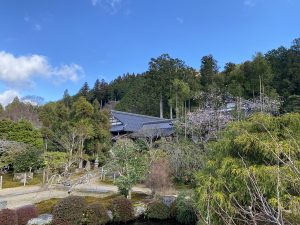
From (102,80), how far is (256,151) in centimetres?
4765

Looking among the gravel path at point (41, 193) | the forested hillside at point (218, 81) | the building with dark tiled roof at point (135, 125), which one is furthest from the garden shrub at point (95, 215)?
the forested hillside at point (218, 81)

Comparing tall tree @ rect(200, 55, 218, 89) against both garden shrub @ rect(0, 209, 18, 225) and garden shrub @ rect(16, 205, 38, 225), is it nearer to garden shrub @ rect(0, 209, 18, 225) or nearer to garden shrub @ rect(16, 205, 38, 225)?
garden shrub @ rect(16, 205, 38, 225)

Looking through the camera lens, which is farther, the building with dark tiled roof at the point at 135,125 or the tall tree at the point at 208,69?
the tall tree at the point at 208,69

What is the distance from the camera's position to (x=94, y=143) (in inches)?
811

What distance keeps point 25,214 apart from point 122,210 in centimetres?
273

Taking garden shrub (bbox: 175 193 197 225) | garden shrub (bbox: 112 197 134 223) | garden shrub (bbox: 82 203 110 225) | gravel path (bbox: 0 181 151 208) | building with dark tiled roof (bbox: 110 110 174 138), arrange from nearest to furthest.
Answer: garden shrub (bbox: 82 203 110 225)
garden shrub (bbox: 175 193 197 225)
garden shrub (bbox: 112 197 134 223)
gravel path (bbox: 0 181 151 208)
building with dark tiled roof (bbox: 110 110 174 138)

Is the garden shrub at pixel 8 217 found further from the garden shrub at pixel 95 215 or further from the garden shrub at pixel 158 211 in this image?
the garden shrub at pixel 158 211

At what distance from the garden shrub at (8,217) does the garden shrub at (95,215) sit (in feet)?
5.83

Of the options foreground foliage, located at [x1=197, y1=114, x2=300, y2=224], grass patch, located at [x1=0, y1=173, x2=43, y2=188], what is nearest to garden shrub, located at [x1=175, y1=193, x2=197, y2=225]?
foreground foliage, located at [x1=197, y1=114, x2=300, y2=224]

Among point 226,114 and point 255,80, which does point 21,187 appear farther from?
point 255,80

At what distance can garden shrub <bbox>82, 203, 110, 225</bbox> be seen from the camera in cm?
929

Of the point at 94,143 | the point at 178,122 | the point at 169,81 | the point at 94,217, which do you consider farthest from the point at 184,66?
the point at 94,217

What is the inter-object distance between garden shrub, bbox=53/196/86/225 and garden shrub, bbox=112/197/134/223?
118 cm

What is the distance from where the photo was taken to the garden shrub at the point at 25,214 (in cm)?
882
